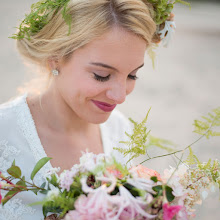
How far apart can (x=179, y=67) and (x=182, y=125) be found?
3.22 metres

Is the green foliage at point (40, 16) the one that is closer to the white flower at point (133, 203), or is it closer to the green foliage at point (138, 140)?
the green foliage at point (138, 140)

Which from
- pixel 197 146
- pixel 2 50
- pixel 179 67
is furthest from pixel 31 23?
pixel 179 67

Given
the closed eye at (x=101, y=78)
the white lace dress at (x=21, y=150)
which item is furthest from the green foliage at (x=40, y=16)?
the white lace dress at (x=21, y=150)

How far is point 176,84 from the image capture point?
7789 millimetres

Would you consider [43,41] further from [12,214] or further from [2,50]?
[2,50]

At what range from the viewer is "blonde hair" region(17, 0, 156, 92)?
5.57 feet

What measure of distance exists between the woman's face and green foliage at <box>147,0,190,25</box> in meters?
0.22

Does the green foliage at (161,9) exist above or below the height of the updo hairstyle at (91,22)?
above

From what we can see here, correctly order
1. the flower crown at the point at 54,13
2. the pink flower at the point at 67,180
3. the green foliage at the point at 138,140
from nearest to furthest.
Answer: the pink flower at the point at 67,180, the green foliage at the point at 138,140, the flower crown at the point at 54,13

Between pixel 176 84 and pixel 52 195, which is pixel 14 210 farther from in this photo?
pixel 176 84

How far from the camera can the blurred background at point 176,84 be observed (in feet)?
17.7

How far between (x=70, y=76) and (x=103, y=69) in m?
0.19

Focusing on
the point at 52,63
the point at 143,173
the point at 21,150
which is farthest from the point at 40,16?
the point at 143,173

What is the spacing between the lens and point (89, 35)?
167 cm
